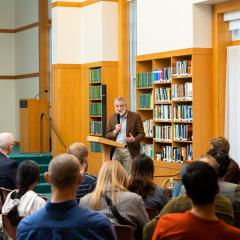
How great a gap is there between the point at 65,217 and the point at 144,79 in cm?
911

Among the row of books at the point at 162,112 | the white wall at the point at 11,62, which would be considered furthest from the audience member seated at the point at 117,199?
the white wall at the point at 11,62

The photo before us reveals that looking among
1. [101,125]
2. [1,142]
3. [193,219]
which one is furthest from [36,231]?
[101,125]

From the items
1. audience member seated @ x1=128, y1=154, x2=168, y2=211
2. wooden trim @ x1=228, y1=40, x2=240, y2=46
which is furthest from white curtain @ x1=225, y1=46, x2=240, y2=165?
audience member seated @ x1=128, y1=154, x2=168, y2=211

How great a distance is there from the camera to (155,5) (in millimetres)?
11586

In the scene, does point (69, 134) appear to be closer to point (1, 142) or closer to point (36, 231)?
point (1, 142)

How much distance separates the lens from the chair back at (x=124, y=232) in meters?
4.29

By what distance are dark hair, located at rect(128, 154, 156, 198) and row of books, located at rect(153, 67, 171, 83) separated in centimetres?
609

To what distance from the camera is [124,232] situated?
14.1 ft

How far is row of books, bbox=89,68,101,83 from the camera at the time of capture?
44.7ft

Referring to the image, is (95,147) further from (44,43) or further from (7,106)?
(7,106)

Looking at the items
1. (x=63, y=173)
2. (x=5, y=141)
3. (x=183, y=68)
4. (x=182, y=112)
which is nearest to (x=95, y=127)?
(x=182, y=112)

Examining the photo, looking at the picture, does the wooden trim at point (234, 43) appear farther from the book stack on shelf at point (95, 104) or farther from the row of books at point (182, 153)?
the book stack on shelf at point (95, 104)

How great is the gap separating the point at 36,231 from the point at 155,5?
902cm

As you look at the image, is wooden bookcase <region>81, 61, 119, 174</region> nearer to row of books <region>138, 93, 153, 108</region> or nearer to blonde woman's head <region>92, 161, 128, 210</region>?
row of books <region>138, 93, 153, 108</region>
